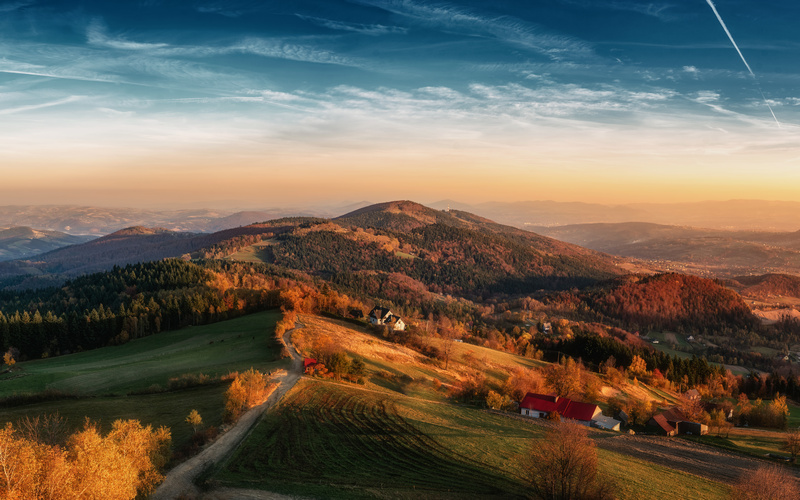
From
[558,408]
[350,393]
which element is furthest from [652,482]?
[558,408]

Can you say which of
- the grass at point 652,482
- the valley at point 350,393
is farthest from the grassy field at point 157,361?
the grass at point 652,482

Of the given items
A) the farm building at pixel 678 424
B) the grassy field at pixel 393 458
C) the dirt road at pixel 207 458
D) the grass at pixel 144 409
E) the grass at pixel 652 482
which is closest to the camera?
the dirt road at pixel 207 458

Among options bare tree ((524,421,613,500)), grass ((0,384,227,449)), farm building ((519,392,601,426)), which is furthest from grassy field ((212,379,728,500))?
farm building ((519,392,601,426))

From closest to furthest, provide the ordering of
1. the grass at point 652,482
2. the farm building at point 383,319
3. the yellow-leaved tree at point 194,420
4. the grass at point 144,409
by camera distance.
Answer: the grass at point 652,482, the yellow-leaved tree at point 194,420, the grass at point 144,409, the farm building at point 383,319

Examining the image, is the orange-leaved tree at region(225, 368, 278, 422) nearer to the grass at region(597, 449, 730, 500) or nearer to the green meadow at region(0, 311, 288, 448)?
the green meadow at region(0, 311, 288, 448)

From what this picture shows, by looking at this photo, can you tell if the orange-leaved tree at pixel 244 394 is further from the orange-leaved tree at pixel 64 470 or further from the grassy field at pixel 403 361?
the orange-leaved tree at pixel 64 470

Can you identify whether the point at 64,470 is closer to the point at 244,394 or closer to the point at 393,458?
the point at 393,458
